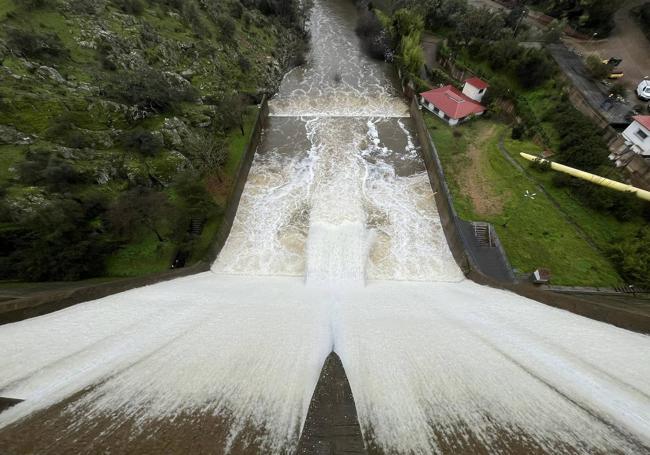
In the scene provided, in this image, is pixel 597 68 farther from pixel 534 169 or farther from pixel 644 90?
pixel 534 169

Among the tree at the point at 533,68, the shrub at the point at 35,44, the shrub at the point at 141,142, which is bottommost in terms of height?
the shrub at the point at 141,142

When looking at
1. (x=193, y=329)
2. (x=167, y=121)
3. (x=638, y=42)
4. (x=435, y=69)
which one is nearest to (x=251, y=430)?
(x=193, y=329)

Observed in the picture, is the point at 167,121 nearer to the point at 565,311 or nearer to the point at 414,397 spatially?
the point at 414,397

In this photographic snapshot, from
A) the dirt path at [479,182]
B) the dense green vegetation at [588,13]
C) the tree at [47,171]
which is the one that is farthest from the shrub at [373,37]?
the tree at [47,171]

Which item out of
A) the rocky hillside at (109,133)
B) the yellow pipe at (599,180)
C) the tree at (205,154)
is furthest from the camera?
the tree at (205,154)

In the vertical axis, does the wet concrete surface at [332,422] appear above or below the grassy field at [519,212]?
below

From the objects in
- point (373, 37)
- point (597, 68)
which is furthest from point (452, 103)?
point (373, 37)

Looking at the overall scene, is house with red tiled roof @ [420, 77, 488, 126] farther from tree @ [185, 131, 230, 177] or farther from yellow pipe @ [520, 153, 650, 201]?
tree @ [185, 131, 230, 177]

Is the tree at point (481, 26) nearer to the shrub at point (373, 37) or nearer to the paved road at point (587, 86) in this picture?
the paved road at point (587, 86)

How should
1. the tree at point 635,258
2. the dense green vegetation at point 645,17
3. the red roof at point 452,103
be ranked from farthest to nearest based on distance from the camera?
the dense green vegetation at point 645,17
the red roof at point 452,103
the tree at point 635,258
